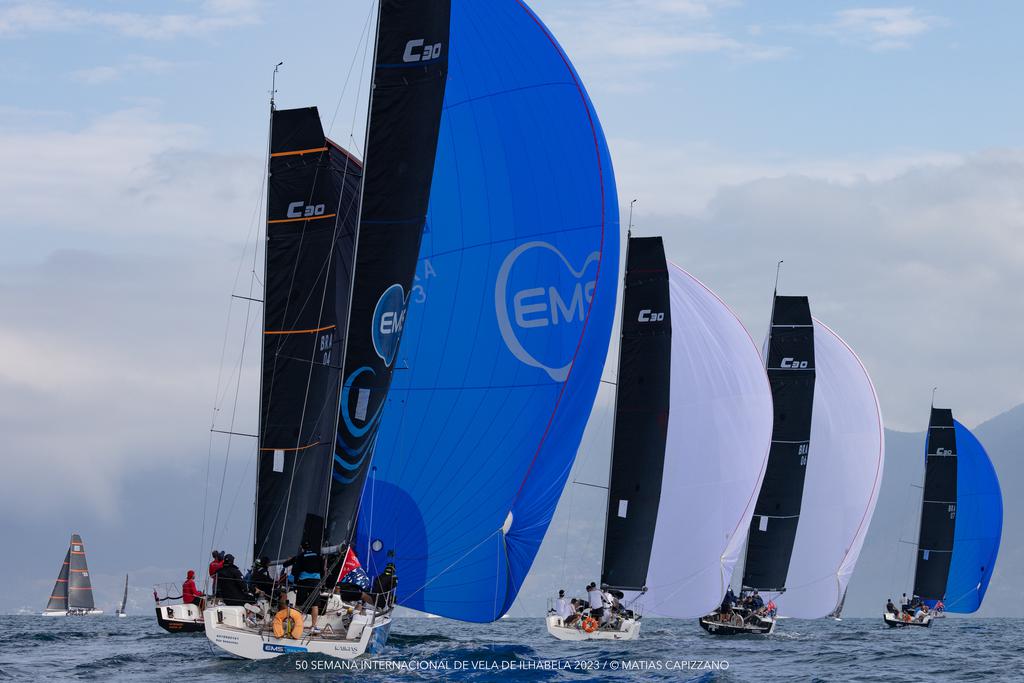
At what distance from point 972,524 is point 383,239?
4328 cm

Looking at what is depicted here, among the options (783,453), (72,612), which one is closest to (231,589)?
(783,453)

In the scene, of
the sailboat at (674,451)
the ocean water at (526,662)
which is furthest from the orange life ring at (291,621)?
the sailboat at (674,451)

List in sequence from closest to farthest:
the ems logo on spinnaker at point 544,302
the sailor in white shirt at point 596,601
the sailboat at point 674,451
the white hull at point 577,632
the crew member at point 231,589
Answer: the crew member at point 231,589 < the ems logo on spinnaker at point 544,302 < the white hull at point 577,632 < the sailor in white shirt at point 596,601 < the sailboat at point 674,451

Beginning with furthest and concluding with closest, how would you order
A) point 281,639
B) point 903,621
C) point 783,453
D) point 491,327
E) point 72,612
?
1. point 72,612
2. point 903,621
3. point 783,453
4. point 491,327
5. point 281,639

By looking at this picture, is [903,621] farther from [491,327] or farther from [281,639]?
[281,639]

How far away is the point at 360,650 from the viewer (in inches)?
821

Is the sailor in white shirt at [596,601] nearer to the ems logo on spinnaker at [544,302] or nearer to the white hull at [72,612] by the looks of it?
the ems logo on spinnaker at [544,302]

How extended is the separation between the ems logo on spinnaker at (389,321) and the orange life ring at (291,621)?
4433 millimetres

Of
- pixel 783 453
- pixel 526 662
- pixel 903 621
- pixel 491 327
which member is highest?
pixel 491 327

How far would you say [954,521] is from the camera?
59.3 m

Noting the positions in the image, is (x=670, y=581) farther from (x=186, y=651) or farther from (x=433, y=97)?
(x=433, y=97)

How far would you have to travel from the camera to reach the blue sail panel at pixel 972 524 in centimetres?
5862

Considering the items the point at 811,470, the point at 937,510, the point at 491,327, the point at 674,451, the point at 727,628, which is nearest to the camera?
the point at 491,327

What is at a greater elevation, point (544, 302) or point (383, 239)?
point (383, 239)
